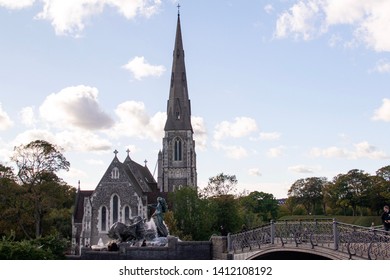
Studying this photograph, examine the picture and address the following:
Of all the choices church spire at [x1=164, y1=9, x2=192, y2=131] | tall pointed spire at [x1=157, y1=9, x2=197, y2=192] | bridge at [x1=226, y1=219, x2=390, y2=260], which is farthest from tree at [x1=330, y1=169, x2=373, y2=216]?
bridge at [x1=226, y1=219, x2=390, y2=260]

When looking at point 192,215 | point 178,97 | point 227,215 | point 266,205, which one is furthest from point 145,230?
point 266,205

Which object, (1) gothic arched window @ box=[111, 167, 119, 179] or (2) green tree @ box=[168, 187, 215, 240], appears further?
(1) gothic arched window @ box=[111, 167, 119, 179]

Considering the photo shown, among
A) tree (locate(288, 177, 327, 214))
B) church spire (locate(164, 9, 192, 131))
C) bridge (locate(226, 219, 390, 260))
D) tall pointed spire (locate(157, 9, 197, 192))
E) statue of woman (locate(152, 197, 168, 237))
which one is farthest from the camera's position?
tree (locate(288, 177, 327, 214))

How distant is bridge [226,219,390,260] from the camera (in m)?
17.1

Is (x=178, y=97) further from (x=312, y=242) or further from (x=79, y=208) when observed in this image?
(x=312, y=242)

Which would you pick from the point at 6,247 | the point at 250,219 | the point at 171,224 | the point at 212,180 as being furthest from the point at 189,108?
the point at 6,247

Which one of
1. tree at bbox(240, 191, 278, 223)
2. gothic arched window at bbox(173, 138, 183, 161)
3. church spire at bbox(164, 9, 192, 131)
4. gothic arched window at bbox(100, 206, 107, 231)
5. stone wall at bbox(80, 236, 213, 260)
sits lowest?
stone wall at bbox(80, 236, 213, 260)

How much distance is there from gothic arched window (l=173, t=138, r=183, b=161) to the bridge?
144 ft

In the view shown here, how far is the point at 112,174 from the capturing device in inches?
2188

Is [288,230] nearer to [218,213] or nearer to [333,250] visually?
[333,250]

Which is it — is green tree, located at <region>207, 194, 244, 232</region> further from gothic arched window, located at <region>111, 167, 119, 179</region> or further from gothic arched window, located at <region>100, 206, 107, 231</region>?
gothic arched window, located at <region>100, 206, 107, 231</region>

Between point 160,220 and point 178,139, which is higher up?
point 178,139

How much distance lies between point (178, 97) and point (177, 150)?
7016 millimetres

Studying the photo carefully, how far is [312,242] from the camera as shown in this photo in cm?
1991
